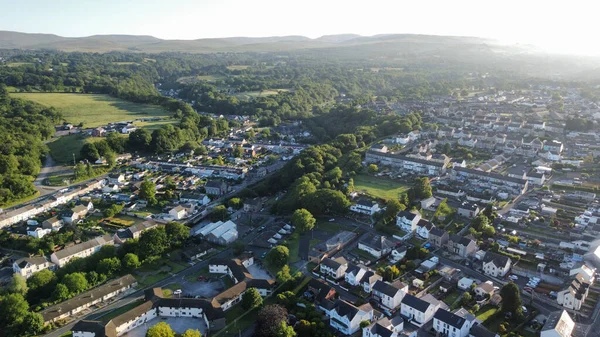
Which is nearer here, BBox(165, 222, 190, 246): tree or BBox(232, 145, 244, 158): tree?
BBox(165, 222, 190, 246): tree

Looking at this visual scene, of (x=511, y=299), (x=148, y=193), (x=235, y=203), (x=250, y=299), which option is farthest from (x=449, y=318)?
(x=148, y=193)

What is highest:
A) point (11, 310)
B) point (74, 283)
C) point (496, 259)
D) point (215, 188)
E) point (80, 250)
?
point (11, 310)

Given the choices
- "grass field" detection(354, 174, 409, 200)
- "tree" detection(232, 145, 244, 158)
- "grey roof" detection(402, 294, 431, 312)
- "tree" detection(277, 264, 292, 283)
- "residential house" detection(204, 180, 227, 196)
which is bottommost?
"tree" detection(232, 145, 244, 158)

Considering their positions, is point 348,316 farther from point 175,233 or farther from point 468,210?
point 468,210

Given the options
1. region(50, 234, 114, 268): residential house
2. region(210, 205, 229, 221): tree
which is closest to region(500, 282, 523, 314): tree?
region(210, 205, 229, 221): tree

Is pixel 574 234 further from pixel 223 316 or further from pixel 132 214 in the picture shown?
pixel 132 214

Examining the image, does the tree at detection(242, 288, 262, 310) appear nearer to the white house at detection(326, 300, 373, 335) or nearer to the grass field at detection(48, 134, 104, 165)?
the white house at detection(326, 300, 373, 335)

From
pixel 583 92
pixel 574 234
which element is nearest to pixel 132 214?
pixel 574 234
